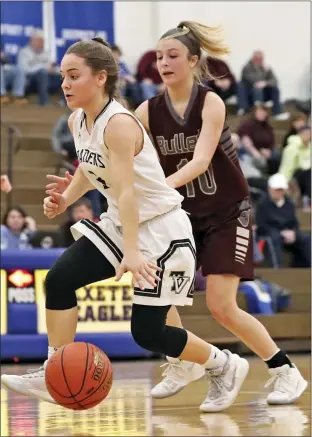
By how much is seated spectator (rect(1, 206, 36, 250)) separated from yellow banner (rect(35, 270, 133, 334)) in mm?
1353

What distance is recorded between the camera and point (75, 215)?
36.9 ft

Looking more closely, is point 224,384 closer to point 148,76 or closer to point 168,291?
point 168,291

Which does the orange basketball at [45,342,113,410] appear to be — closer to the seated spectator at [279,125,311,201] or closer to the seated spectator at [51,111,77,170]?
the seated spectator at [51,111,77,170]

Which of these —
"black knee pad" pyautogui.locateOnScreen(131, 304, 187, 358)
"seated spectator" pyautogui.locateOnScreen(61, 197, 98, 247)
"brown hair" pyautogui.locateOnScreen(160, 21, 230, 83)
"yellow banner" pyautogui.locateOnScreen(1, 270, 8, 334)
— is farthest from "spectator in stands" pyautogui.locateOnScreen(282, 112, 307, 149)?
"black knee pad" pyautogui.locateOnScreen(131, 304, 187, 358)

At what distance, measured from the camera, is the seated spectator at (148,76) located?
16.9 meters

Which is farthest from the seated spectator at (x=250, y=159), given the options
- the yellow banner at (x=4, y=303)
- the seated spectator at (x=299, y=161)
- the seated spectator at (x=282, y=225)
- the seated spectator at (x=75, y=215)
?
the yellow banner at (x=4, y=303)

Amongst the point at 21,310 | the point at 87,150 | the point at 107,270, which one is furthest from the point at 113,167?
the point at 21,310

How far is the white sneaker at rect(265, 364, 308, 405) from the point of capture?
5754 millimetres

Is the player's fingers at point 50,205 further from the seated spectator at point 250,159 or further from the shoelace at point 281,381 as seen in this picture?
the seated spectator at point 250,159

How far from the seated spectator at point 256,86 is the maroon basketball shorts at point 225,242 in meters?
12.4

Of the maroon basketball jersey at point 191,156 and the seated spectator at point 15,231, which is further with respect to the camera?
the seated spectator at point 15,231

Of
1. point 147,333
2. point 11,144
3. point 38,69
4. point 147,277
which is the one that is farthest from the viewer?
point 38,69

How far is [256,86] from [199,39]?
12.6 metres

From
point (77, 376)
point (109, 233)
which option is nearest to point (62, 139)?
point (109, 233)
